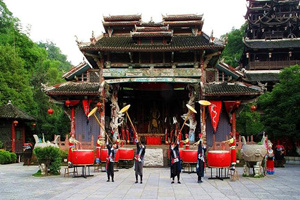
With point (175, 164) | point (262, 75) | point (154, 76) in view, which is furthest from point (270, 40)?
point (175, 164)

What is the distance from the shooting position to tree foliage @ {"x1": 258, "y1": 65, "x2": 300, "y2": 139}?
761 inches

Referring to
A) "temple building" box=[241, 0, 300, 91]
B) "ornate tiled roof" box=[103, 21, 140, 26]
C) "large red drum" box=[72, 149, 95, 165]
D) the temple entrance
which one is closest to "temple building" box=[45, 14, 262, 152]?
"ornate tiled roof" box=[103, 21, 140, 26]

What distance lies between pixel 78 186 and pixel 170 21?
1646 centimetres

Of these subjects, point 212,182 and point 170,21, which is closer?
point 212,182

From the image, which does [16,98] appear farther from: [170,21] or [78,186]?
[78,186]

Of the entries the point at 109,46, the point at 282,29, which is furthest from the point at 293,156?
the point at 282,29

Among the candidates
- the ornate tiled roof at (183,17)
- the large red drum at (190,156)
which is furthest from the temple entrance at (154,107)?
the large red drum at (190,156)

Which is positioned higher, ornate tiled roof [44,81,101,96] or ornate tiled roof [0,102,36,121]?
ornate tiled roof [44,81,101,96]

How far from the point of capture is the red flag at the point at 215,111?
751 inches

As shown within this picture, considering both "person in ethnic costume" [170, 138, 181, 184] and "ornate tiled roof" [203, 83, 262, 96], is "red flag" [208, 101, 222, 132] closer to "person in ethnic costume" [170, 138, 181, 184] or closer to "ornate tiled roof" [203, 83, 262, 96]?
"ornate tiled roof" [203, 83, 262, 96]

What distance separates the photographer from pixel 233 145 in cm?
1249

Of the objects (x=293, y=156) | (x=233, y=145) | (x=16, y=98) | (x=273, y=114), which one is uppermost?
(x=16, y=98)

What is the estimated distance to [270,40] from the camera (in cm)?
3591

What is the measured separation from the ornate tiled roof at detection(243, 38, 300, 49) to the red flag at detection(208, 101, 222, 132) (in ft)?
58.6
